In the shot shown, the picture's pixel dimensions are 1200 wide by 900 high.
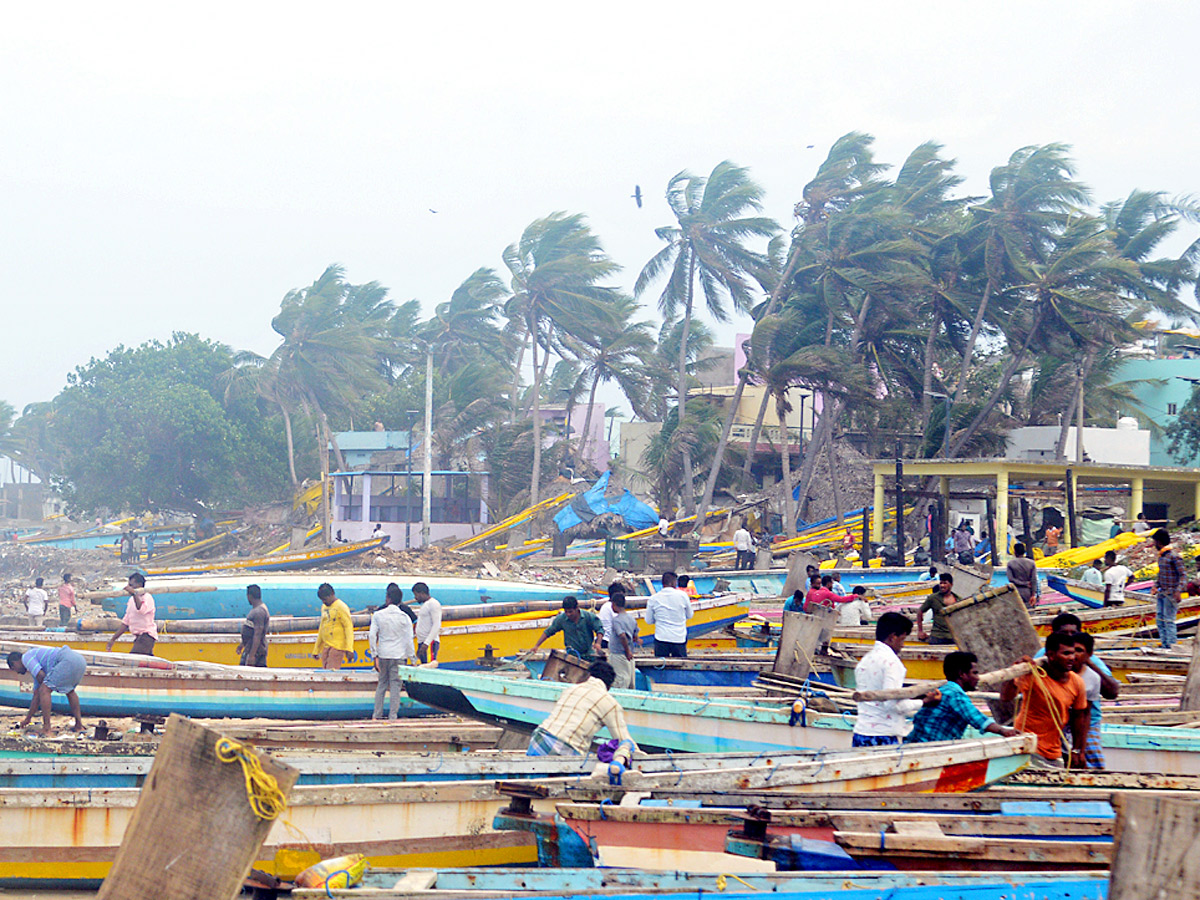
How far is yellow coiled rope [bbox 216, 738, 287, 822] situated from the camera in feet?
11.4

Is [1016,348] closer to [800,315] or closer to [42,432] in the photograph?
[800,315]

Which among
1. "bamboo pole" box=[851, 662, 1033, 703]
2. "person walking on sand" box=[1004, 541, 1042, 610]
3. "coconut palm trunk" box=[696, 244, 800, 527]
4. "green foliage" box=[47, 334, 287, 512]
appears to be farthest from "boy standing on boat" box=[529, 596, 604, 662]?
"green foliage" box=[47, 334, 287, 512]

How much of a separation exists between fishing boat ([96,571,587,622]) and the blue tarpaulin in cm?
1689

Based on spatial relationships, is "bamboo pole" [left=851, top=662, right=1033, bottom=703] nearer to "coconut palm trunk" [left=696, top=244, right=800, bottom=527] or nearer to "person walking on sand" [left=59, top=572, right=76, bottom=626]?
"person walking on sand" [left=59, top=572, right=76, bottom=626]

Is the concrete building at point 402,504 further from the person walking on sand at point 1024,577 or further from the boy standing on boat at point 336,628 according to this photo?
the person walking on sand at point 1024,577

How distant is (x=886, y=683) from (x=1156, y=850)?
329 cm

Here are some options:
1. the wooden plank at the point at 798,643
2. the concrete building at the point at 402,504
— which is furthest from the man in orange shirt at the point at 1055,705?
the concrete building at the point at 402,504

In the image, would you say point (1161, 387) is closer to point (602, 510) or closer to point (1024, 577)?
point (602, 510)

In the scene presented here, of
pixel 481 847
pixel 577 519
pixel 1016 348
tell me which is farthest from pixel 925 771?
pixel 1016 348

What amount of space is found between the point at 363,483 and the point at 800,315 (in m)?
18.6

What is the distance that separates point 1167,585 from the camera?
11539 mm

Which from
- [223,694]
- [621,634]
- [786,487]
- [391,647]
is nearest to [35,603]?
[223,694]

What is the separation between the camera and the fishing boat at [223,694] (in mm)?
11602

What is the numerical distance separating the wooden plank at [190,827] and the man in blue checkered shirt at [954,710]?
4.05 meters
